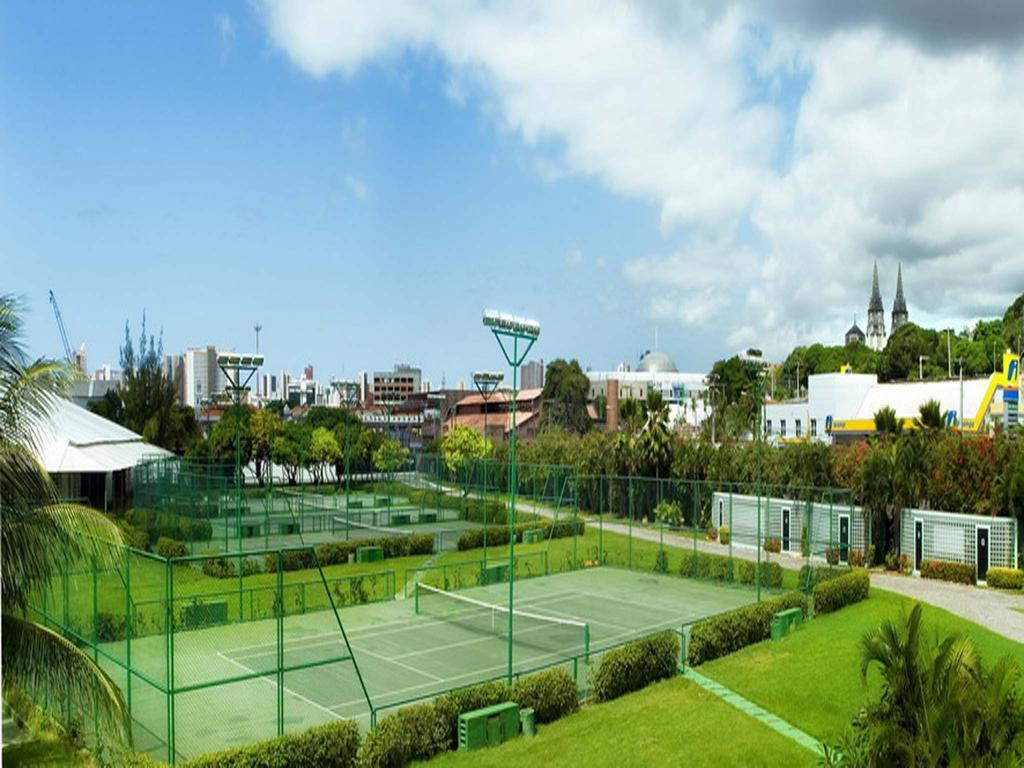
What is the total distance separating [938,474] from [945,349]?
81.6 m

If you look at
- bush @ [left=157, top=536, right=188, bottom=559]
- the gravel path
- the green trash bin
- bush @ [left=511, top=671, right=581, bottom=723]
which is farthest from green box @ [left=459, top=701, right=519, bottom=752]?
bush @ [left=157, top=536, right=188, bottom=559]

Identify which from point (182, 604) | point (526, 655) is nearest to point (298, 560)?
point (182, 604)

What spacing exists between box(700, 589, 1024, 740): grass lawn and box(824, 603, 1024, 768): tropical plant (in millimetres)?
5419

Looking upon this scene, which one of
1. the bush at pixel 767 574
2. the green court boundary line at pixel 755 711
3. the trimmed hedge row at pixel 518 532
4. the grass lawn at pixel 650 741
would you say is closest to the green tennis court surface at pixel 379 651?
the bush at pixel 767 574

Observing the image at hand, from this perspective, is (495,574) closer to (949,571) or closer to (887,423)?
(949,571)

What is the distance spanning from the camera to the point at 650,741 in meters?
16.2

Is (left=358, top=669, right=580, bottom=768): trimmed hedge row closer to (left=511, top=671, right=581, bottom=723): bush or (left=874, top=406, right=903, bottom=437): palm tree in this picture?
(left=511, top=671, right=581, bottom=723): bush

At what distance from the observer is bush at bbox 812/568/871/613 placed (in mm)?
26516

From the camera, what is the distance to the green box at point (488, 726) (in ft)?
51.5

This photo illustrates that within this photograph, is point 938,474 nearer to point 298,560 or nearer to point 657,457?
point 657,457

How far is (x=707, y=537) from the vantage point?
141ft

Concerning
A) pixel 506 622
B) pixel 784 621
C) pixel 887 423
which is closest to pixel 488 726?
pixel 506 622

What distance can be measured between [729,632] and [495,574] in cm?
1234

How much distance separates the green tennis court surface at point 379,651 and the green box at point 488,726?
154 centimetres
